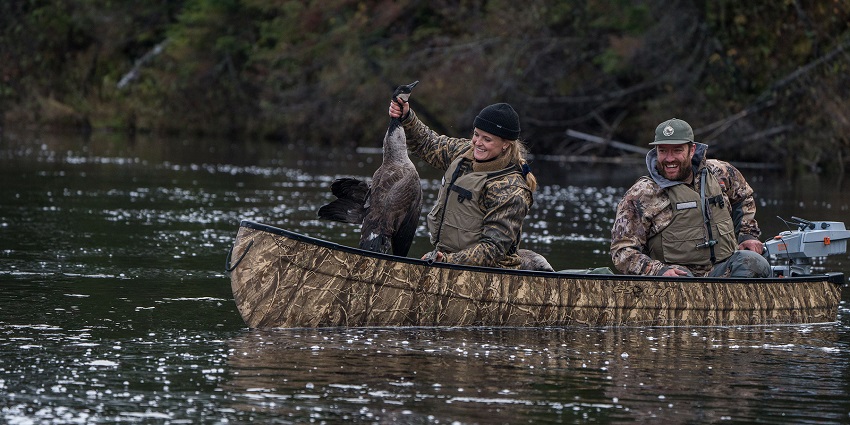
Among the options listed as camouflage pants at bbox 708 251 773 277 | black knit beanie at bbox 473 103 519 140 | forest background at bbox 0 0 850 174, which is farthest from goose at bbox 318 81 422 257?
forest background at bbox 0 0 850 174

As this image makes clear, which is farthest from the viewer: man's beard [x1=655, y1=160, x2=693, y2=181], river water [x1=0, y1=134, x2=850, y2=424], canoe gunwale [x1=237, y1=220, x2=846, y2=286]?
man's beard [x1=655, y1=160, x2=693, y2=181]

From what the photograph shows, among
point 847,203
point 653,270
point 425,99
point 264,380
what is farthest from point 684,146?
point 425,99

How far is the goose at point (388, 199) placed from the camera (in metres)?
8.05

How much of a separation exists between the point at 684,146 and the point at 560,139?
20967mm

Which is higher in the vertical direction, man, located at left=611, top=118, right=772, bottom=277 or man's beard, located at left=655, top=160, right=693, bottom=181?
man's beard, located at left=655, top=160, right=693, bottom=181

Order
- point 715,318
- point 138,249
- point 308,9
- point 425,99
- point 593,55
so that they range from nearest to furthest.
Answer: point 715,318 < point 138,249 < point 593,55 < point 425,99 < point 308,9

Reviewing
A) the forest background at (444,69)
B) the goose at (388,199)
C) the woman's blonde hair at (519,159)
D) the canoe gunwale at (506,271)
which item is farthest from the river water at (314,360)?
the forest background at (444,69)

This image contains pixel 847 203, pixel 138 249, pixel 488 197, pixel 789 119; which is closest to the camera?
pixel 488 197

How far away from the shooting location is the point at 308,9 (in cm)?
3503

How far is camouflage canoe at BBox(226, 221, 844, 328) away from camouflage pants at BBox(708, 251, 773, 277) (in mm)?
64

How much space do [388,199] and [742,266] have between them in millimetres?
2420

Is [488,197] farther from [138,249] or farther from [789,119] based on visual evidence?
[789,119]

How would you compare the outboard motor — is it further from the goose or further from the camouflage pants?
Answer: the goose

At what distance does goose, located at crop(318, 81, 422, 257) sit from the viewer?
805 cm
